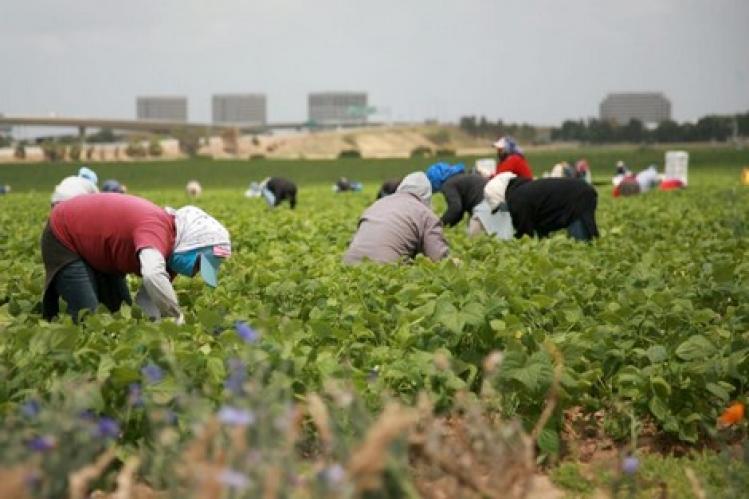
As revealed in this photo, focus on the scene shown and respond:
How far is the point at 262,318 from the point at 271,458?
8.57ft

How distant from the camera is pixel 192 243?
5.18 meters

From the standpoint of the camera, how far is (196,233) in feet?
17.0

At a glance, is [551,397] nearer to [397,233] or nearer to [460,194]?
[397,233]

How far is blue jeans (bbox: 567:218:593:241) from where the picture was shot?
406 inches

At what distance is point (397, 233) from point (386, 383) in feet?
11.6

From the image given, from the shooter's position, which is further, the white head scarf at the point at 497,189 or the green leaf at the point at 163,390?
the white head scarf at the point at 497,189

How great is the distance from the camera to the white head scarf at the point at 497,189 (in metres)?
10.2

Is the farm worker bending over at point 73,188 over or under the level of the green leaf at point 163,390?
over

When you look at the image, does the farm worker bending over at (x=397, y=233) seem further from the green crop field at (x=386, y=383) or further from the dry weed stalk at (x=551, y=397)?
the dry weed stalk at (x=551, y=397)

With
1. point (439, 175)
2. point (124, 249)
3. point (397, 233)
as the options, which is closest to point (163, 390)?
point (124, 249)

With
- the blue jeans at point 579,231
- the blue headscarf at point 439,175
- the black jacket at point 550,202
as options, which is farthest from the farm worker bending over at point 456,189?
the blue jeans at point 579,231

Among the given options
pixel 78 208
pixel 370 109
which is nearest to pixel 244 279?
pixel 78 208

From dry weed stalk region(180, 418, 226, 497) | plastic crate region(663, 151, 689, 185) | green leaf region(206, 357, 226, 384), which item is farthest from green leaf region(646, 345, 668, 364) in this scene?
plastic crate region(663, 151, 689, 185)

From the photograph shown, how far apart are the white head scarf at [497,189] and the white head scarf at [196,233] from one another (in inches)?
210
